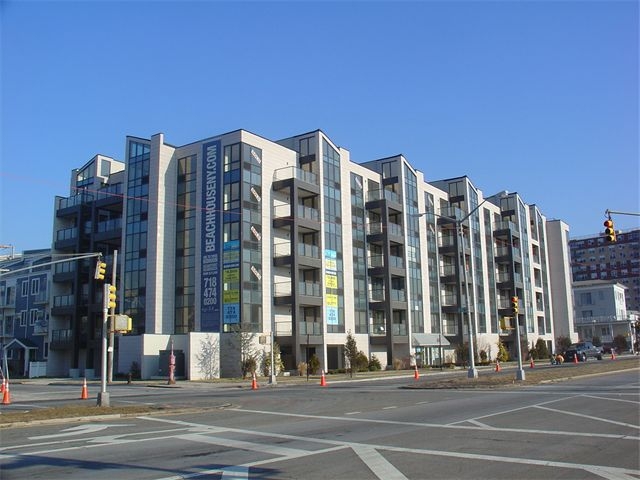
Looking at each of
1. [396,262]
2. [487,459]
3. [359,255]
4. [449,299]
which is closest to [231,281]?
[359,255]

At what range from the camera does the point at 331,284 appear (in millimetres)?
53562

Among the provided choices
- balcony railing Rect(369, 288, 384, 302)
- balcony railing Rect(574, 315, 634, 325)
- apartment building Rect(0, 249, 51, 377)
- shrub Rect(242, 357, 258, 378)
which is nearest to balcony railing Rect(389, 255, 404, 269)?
balcony railing Rect(369, 288, 384, 302)

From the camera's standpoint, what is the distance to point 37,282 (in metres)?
65.2

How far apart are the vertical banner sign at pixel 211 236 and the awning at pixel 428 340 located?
2325 centimetres

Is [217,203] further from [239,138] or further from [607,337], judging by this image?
[607,337]

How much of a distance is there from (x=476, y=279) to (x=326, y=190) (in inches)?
1201

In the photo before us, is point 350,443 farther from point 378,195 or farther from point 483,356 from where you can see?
point 483,356

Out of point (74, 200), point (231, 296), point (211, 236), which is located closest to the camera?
point (231, 296)

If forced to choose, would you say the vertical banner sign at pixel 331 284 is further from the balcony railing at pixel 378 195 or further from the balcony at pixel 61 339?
the balcony at pixel 61 339

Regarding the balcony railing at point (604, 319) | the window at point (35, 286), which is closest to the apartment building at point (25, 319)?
the window at point (35, 286)

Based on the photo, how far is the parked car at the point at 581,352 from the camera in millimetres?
63875

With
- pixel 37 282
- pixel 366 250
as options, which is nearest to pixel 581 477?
pixel 366 250

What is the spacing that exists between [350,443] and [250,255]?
36.3 metres

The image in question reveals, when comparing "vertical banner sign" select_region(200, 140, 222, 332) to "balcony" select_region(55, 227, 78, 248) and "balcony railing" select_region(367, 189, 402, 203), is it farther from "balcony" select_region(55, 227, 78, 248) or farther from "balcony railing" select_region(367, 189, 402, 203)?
"balcony railing" select_region(367, 189, 402, 203)
